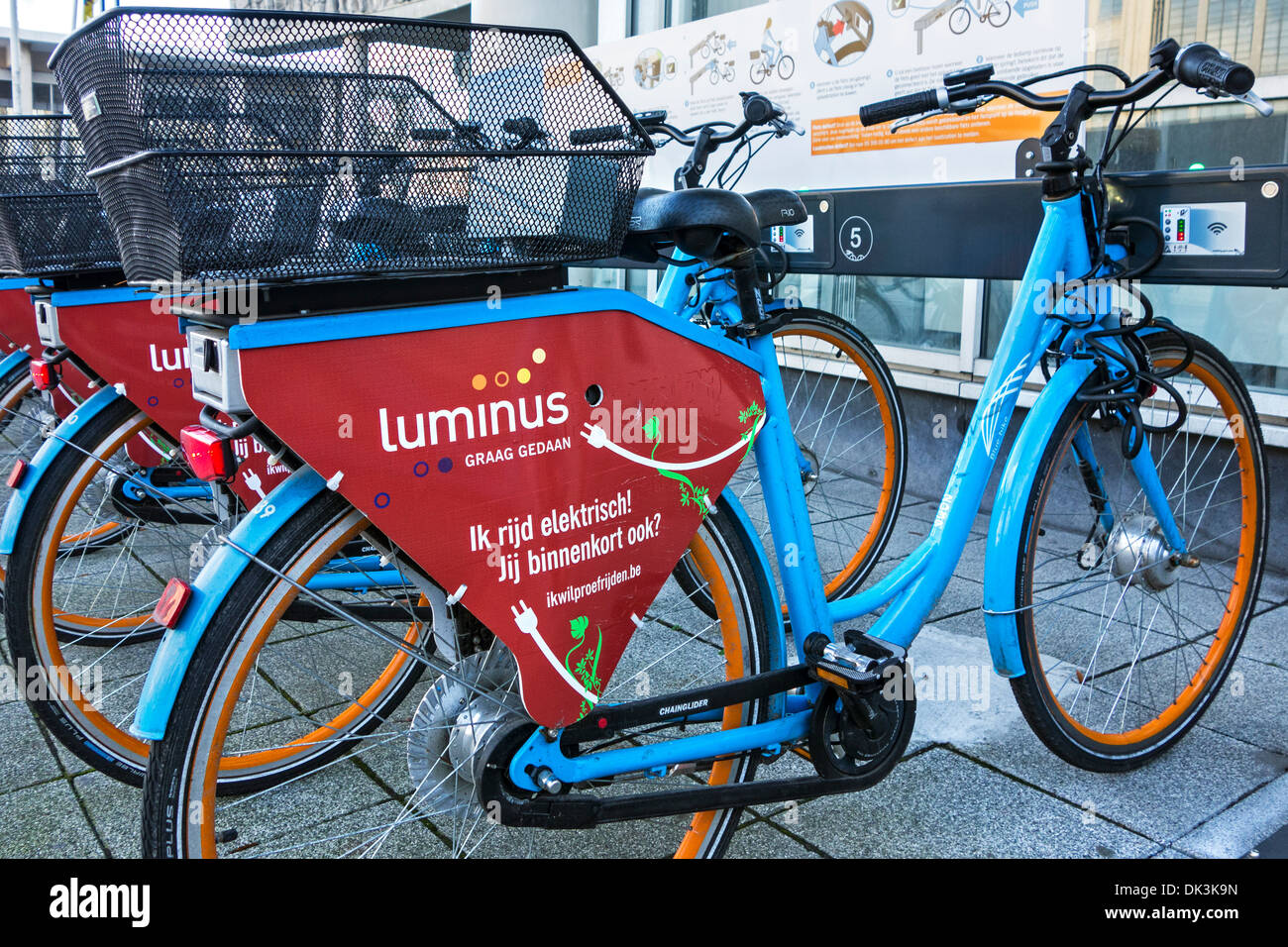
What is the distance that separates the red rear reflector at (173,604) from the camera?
1568 millimetres

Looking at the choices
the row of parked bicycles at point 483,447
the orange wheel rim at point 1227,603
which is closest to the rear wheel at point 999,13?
the row of parked bicycles at point 483,447

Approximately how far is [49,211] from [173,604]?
1961 mm

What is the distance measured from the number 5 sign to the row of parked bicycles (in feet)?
2.21

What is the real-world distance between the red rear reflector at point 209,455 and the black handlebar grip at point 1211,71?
6.44 feet

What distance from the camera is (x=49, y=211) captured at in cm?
302

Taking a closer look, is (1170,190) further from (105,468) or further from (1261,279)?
(105,468)

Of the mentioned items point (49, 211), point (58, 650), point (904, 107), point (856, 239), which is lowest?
point (58, 650)

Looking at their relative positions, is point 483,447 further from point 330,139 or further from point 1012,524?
point 1012,524

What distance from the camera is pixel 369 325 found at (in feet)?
5.12

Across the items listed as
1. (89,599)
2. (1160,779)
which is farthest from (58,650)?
(1160,779)

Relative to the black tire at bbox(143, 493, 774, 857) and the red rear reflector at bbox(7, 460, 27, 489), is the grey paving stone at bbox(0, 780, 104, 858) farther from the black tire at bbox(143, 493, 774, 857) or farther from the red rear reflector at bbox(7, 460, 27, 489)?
the black tire at bbox(143, 493, 774, 857)

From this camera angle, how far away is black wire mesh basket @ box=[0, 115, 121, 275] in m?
2.99

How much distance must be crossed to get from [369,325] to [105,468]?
1.84m
